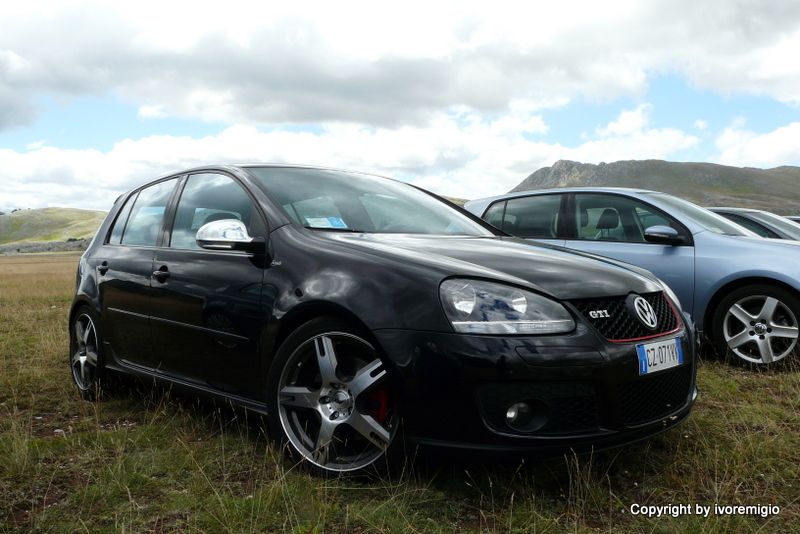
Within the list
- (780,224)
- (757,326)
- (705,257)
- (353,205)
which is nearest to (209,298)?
(353,205)

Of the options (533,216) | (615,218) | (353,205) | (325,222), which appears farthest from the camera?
(533,216)

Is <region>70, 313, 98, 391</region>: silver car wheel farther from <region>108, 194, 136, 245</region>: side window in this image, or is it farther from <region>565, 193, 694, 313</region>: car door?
<region>565, 193, 694, 313</region>: car door

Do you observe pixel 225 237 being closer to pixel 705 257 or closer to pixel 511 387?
pixel 511 387

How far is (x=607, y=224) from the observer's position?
6512mm

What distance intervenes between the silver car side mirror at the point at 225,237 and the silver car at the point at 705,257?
352 centimetres

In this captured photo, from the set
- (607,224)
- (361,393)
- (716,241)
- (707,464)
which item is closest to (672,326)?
(707,464)

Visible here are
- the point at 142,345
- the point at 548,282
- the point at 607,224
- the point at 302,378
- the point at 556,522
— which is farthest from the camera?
the point at 607,224

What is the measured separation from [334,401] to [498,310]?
843 mm

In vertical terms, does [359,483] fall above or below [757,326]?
below

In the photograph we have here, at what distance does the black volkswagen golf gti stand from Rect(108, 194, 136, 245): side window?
2.81ft

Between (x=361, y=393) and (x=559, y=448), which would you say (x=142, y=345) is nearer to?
(x=361, y=393)

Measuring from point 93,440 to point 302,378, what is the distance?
139 centimetres

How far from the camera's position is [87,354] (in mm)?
4969

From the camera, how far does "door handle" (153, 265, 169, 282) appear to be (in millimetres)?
4043
